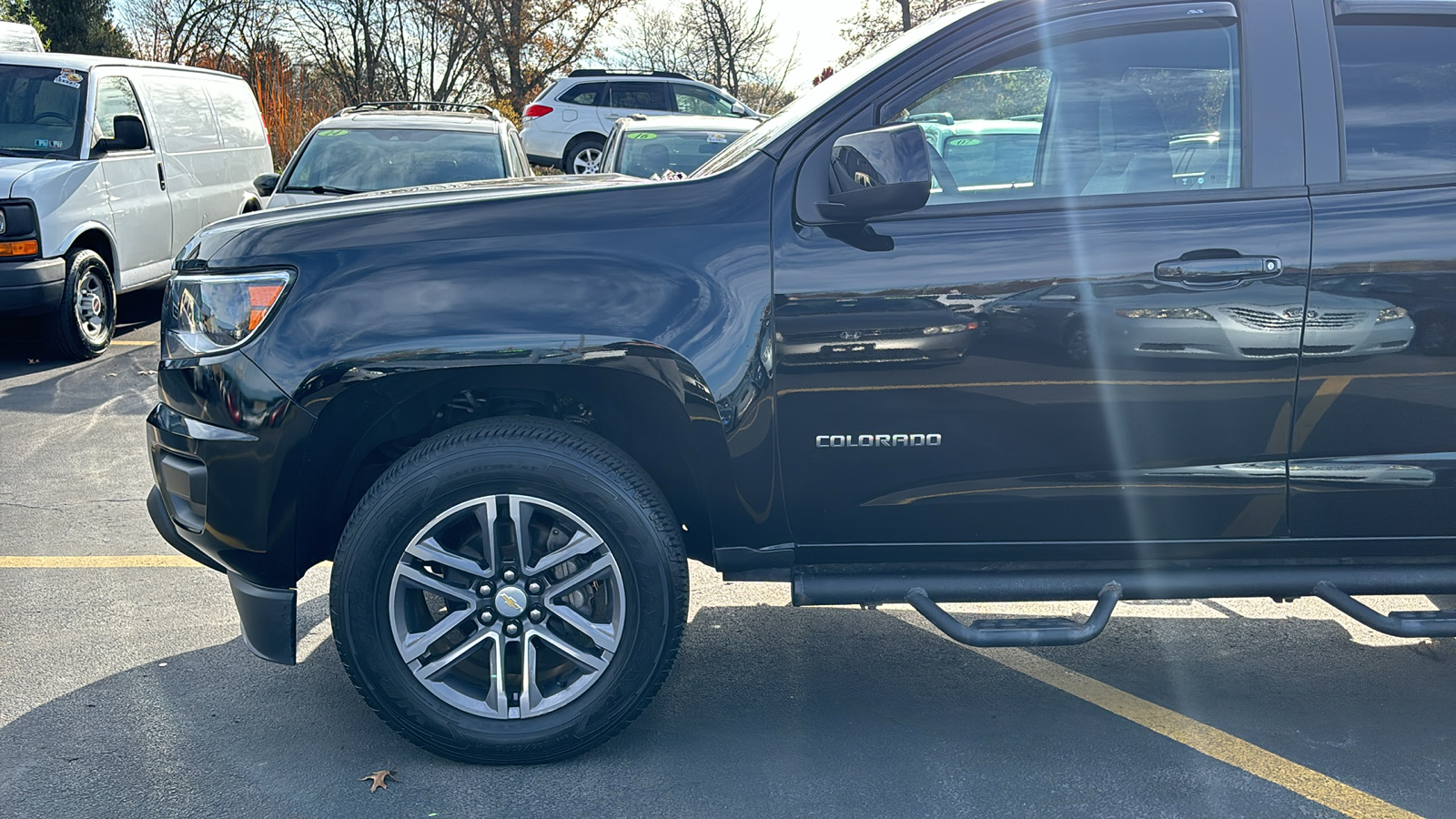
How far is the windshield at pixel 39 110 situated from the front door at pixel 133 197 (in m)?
0.18

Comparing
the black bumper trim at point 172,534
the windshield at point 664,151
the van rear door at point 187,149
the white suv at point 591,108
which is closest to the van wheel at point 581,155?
the white suv at point 591,108

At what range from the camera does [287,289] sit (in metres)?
2.98

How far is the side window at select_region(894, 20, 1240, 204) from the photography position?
3.08 metres

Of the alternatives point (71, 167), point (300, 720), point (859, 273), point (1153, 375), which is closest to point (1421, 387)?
point (1153, 375)

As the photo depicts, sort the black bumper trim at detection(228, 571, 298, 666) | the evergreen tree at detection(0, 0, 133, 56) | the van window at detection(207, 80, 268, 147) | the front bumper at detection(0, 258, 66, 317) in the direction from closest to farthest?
the black bumper trim at detection(228, 571, 298, 666) < the front bumper at detection(0, 258, 66, 317) < the van window at detection(207, 80, 268, 147) < the evergreen tree at detection(0, 0, 133, 56)

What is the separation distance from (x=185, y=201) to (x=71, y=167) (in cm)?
144

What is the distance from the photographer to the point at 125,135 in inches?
341

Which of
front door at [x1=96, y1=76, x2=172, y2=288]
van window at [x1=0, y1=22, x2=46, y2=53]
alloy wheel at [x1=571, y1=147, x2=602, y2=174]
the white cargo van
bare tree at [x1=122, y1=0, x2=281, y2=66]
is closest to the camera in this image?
the white cargo van

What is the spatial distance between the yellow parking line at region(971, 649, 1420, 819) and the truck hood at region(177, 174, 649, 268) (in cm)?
190

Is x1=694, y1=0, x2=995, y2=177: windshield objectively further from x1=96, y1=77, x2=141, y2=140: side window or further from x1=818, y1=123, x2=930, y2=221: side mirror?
x1=96, y1=77, x2=141, y2=140: side window

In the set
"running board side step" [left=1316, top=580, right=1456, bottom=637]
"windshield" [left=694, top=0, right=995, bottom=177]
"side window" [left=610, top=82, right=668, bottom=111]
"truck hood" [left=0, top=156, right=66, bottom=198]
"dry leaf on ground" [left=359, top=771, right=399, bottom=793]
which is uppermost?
"side window" [left=610, top=82, right=668, bottom=111]

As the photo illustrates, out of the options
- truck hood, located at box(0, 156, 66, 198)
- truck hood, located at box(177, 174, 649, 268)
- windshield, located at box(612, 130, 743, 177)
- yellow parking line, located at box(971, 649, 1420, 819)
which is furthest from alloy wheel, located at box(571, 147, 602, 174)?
yellow parking line, located at box(971, 649, 1420, 819)

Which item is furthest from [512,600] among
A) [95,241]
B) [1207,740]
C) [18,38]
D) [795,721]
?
[18,38]

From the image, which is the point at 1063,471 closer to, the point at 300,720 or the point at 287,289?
the point at 287,289
